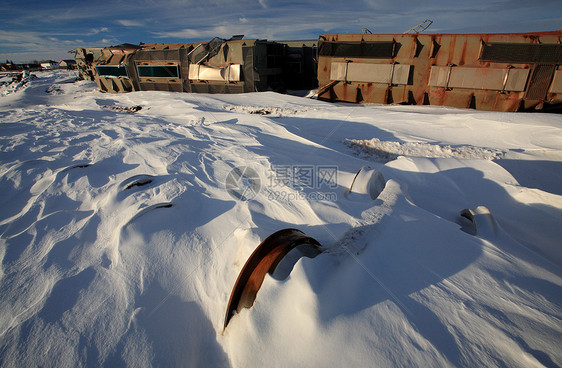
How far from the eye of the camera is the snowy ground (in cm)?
127

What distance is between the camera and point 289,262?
1.62 m

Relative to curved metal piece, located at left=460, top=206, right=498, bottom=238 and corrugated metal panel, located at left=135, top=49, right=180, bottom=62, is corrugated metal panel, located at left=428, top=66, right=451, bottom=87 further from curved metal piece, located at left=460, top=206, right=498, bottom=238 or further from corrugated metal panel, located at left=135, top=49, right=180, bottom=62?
corrugated metal panel, located at left=135, top=49, right=180, bottom=62

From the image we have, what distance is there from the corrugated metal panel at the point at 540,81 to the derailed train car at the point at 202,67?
7503 millimetres

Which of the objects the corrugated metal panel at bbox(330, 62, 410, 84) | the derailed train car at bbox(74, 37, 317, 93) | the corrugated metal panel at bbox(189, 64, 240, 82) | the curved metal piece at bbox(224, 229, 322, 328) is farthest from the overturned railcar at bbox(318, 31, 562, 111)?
the curved metal piece at bbox(224, 229, 322, 328)

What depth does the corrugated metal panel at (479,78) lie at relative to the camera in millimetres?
6684

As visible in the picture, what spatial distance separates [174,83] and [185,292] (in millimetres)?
10050

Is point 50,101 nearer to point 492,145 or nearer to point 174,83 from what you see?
point 174,83

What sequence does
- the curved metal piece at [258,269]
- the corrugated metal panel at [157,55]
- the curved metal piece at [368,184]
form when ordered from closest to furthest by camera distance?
1. the curved metal piece at [258,269]
2. the curved metal piece at [368,184]
3. the corrugated metal panel at [157,55]

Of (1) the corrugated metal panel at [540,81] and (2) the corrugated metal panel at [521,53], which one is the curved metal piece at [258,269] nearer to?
(2) the corrugated metal panel at [521,53]

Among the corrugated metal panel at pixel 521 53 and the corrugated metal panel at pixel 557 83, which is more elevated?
the corrugated metal panel at pixel 521 53

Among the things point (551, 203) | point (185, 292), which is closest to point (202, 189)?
point (185, 292)

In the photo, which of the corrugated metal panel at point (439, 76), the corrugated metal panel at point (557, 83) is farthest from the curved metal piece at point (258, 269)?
the corrugated metal panel at point (557, 83)

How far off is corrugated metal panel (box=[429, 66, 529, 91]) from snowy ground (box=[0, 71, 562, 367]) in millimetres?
3160

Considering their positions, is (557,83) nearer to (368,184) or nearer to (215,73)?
(368,184)
